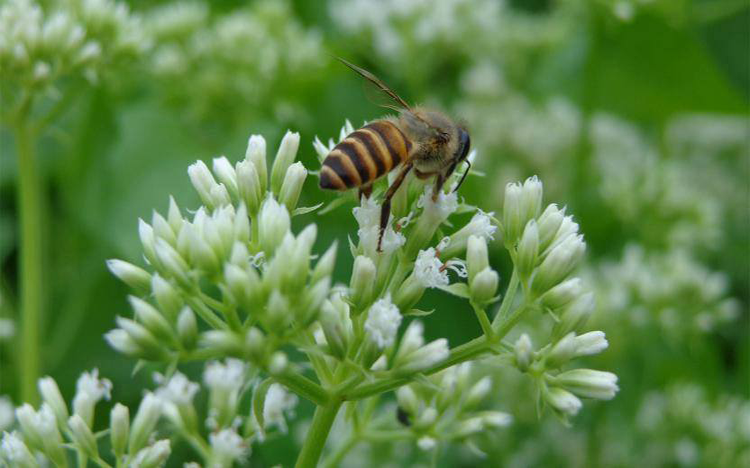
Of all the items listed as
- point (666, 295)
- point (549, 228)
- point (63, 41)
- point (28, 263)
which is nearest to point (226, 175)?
point (549, 228)

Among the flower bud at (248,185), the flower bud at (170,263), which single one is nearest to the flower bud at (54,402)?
the flower bud at (170,263)

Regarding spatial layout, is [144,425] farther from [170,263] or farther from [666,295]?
[666,295]

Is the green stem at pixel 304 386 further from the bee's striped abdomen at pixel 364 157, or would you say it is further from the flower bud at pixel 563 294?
the flower bud at pixel 563 294

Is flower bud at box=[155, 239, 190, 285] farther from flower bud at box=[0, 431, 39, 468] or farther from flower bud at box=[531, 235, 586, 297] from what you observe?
flower bud at box=[531, 235, 586, 297]

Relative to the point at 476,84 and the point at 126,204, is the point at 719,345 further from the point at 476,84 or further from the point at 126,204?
the point at 126,204

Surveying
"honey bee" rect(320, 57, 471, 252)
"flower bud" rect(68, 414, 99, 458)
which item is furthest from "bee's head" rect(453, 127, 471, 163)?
"flower bud" rect(68, 414, 99, 458)

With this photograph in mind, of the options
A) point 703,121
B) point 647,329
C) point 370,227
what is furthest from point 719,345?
point 370,227
